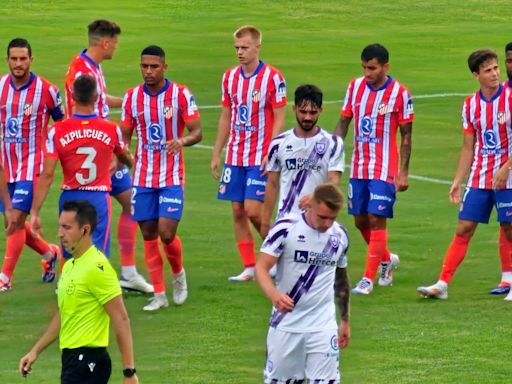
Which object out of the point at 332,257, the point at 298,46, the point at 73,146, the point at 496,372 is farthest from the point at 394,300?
the point at 298,46

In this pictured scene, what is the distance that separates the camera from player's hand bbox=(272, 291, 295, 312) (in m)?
10.8

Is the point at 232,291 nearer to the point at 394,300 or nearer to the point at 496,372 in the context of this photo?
the point at 394,300

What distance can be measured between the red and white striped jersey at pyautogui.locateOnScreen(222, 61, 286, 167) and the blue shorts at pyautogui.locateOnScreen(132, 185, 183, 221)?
120 cm

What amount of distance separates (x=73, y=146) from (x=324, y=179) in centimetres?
232

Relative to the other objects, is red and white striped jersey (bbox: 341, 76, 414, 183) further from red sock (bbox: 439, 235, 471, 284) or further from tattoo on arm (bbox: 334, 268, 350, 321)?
tattoo on arm (bbox: 334, 268, 350, 321)

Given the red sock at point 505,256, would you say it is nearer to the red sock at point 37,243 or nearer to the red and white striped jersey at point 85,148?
the red and white striped jersey at point 85,148

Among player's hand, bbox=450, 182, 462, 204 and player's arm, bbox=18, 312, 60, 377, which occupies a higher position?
player's hand, bbox=450, 182, 462, 204

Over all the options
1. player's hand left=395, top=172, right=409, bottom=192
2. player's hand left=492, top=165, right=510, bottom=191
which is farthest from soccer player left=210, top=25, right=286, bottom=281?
player's hand left=492, top=165, right=510, bottom=191

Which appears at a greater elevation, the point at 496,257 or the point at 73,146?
the point at 73,146

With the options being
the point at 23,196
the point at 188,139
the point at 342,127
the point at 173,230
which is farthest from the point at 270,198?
the point at 23,196

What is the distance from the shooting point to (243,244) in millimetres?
16922

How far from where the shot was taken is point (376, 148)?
52.9 feet

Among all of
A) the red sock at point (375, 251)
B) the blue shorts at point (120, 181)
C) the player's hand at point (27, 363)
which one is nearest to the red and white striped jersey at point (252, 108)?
the blue shorts at point (120, 181)

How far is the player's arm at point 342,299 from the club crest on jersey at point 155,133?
4545 mm
